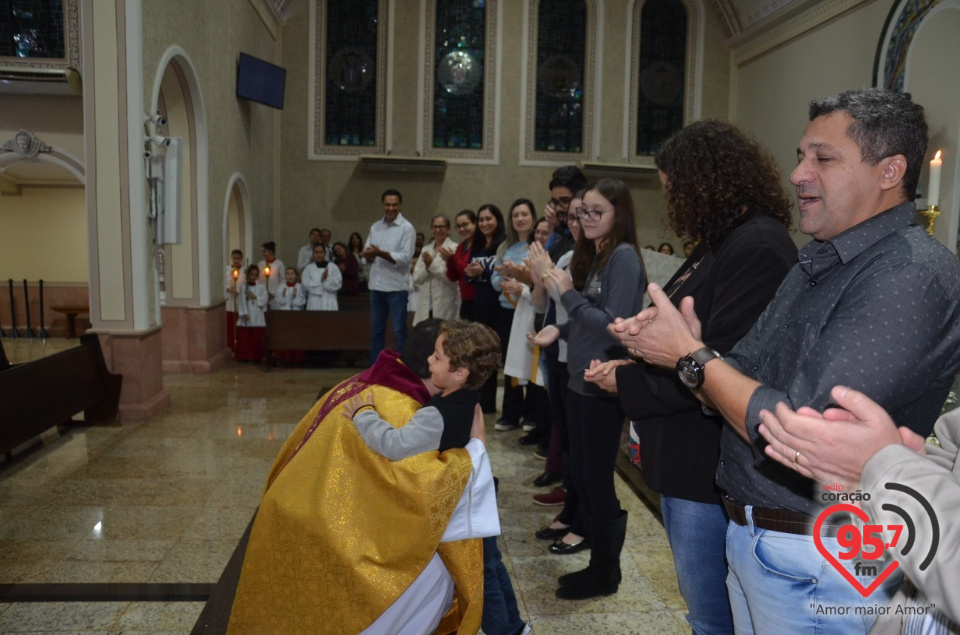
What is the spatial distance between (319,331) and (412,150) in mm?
5721

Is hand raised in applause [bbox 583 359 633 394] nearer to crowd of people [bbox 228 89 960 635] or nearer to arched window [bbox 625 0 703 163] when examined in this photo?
crowd of people [bbox 228 89 960 635]

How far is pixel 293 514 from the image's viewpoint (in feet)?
6.84

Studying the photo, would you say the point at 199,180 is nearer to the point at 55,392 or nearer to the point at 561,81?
the point at 55,392

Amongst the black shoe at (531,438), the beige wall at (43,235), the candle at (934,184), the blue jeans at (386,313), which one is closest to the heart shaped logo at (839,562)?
the candle at (934,184)

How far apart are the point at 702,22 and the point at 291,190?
8053 mm

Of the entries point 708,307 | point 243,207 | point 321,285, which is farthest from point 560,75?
point 708,307

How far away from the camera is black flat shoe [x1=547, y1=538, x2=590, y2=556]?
322cm

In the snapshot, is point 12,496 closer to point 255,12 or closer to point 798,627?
point 798,627

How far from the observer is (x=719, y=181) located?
5.67 feet

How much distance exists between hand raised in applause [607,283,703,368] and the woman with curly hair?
161 millimetres

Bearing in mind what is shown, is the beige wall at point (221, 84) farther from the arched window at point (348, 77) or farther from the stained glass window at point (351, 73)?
the stained glass window at point (351, 73)

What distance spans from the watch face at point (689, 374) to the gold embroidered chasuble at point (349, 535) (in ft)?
2.98

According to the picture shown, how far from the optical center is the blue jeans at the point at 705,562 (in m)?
1.68

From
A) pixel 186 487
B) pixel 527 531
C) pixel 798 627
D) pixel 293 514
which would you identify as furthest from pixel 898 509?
pixel 186 487
